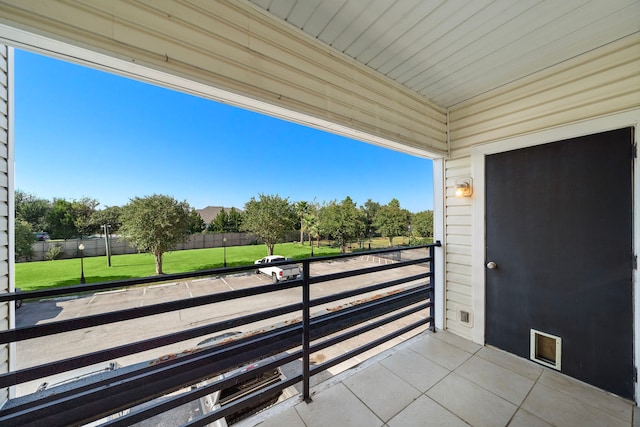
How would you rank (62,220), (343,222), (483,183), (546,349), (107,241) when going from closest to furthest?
(546,349) → (483,183) → (62,220) → (107,241) → (343,222)

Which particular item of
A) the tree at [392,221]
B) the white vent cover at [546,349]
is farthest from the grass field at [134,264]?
the white vent cover at [546,349]

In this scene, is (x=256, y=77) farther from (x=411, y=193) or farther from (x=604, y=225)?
(x=411, y=193)

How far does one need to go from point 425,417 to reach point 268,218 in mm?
15584

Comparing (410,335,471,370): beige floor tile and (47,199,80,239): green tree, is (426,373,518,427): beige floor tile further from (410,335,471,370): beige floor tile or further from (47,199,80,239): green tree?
(47,199,80,239): green tree

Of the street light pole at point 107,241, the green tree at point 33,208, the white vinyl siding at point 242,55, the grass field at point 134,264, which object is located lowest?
the grass field at point 134,264

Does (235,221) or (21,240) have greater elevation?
(21,240)

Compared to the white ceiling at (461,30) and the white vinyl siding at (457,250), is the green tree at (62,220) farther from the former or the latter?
the white vinyl siding at (457,250)

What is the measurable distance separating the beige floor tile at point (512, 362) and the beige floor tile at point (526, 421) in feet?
1.53

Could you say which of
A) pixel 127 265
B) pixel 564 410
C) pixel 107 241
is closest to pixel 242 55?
pixel 564 410

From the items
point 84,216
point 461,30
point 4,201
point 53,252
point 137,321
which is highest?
point 461,30

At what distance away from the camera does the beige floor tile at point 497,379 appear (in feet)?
5.30

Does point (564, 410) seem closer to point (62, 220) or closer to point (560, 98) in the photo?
point (560, 98)

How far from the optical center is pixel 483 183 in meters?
2.22

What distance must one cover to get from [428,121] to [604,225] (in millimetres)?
1561
